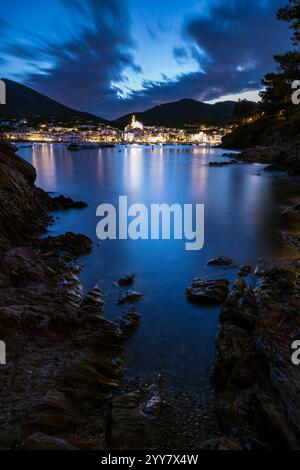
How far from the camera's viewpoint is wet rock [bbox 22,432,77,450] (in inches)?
145

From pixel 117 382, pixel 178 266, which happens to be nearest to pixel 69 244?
pixel 178 266

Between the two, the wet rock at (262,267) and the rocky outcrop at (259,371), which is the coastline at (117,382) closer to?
the rocky outcrop at (259,371)

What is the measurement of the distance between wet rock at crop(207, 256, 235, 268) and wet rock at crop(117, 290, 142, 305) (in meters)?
3.69

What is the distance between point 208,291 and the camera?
29.8ft

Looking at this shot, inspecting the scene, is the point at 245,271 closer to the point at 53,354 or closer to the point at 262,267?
the point at 262,267

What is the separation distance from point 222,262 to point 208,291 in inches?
109

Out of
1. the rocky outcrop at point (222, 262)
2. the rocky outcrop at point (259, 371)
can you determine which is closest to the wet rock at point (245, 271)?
the rocky outcrop at point (222, 262)

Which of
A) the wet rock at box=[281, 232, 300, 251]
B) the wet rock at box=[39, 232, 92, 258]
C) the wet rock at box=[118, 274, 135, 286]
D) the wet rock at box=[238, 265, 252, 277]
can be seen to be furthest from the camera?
the wet rock at box=[281, 232, 300, 251]

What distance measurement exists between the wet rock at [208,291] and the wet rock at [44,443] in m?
5.67

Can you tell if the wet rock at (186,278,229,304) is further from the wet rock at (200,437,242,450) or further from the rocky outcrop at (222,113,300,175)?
the rocky outcrop at (222,113,300,175)

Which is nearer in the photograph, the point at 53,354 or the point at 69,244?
the point at 53,354

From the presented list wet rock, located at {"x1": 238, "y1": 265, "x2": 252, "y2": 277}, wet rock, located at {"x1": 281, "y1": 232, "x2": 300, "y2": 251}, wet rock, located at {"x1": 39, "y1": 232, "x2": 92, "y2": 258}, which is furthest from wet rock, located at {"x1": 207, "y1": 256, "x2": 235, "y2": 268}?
wet rock, located at {"x1": 39, "y1": 232, "x2": 92, "y2": 258}

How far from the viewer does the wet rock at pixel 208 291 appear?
880cm

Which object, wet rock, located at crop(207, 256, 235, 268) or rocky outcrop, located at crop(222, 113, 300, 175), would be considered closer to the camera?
wet rock, located at crop(207, 256, 235, 268)
